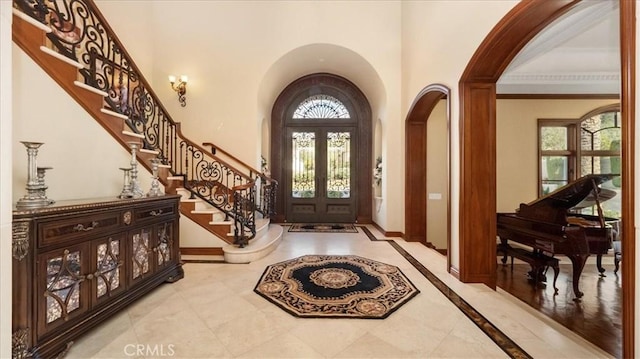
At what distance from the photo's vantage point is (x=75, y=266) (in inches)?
73.9

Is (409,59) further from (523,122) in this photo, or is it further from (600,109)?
(600,109)

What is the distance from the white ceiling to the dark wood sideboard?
521cm

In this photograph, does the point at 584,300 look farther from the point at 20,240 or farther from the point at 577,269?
the point at 20,240

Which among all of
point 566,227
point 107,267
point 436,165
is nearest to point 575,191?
point 566,227

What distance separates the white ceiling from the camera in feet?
11.3

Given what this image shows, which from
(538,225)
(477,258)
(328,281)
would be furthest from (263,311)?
(538,225)

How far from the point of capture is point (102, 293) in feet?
6.86

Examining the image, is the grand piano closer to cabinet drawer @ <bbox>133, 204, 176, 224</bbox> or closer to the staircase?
the staircase

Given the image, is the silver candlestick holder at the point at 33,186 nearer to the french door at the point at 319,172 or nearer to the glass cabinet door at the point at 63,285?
the glass cabinet door at the point at 63,285

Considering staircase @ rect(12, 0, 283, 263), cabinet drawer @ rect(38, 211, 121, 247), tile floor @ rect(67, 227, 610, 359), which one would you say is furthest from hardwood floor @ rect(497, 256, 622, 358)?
cabinet drawer @ rect(38, 211, 121, 247)

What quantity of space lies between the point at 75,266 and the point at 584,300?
521 cm

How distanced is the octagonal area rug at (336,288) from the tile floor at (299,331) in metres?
0.10

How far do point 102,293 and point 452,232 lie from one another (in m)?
3.67

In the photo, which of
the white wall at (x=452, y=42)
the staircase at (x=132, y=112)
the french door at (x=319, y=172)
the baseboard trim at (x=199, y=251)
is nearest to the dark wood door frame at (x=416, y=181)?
the white wall at (x=452, y=42)
